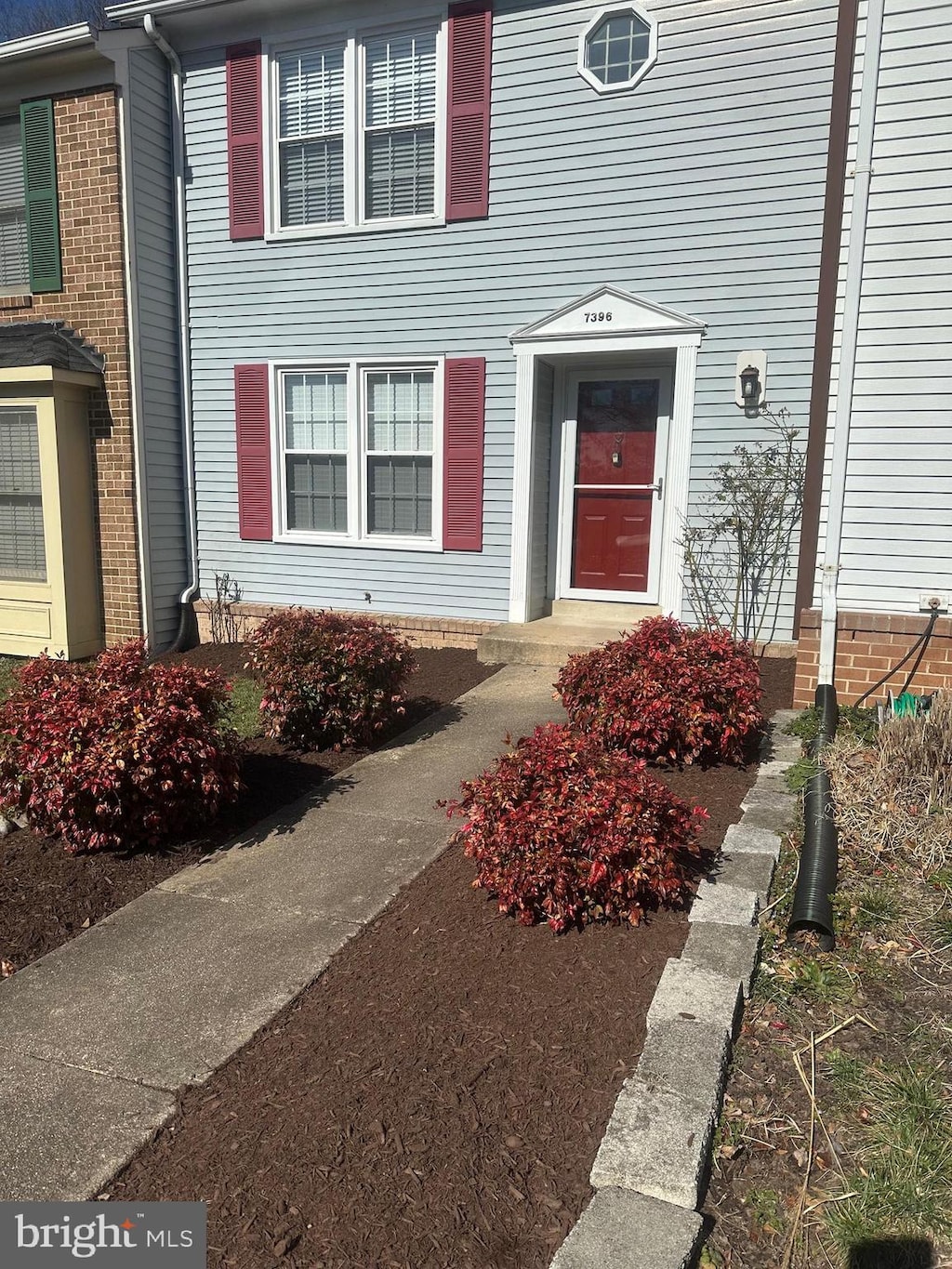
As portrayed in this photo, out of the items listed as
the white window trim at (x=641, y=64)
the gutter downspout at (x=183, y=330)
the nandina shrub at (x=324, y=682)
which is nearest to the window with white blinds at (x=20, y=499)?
the gutter downspout at (x=183, y=330)

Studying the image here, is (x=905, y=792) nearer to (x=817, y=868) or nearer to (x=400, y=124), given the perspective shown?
(x=817, y=868)

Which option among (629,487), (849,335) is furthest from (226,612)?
(849,335)

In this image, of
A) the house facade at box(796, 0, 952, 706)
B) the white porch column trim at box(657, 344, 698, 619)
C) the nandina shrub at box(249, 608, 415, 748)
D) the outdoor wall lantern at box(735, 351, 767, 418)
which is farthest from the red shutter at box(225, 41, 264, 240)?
the house facade at box(796, 0, 952, 706)

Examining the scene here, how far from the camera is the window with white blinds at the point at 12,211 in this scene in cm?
877

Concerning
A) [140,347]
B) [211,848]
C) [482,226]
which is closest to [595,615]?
[482,226]

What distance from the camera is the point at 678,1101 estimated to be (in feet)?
7.54

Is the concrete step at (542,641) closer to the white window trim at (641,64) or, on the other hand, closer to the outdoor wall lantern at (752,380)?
the outdoor wall lantern at (752,380)

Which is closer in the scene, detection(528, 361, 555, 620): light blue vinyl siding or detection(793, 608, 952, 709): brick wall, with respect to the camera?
detection(793, 608, 952, 709): brick wall

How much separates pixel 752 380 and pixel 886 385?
1.53 meters

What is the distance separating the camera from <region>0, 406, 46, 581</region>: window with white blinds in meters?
8.48

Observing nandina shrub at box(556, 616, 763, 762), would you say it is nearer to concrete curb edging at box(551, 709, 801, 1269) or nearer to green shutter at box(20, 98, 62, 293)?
concrete curb edging at box(551, 709, 801, 1269)

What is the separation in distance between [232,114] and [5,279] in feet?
9.89

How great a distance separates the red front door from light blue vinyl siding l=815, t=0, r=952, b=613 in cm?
226

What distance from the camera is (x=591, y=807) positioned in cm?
327
